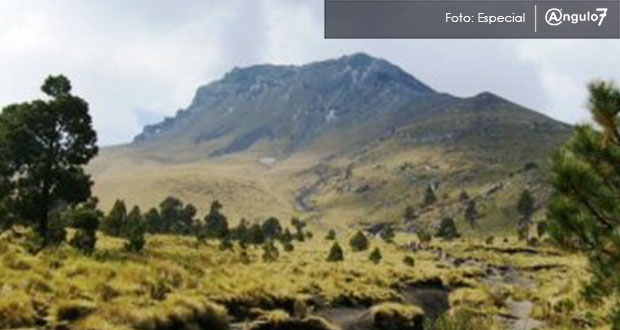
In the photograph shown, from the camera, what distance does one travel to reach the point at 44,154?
164ft

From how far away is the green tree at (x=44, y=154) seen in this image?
49.1 metres

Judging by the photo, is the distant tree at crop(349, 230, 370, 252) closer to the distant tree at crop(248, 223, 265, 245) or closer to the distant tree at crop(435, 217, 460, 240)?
the distant tree at crop(248, 223, 265, 245)

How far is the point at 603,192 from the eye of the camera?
1689cm

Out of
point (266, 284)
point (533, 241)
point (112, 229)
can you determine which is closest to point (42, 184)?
point (266, 284)

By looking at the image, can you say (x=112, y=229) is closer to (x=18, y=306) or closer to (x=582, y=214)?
(x=18, y=306)

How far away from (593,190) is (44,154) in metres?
39.9

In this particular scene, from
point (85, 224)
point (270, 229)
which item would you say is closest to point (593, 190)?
point (85, 224)

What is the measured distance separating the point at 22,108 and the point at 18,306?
1079 inches

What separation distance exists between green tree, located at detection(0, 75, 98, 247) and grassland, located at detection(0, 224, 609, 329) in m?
2.76

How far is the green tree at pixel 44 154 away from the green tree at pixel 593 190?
37.7 metres

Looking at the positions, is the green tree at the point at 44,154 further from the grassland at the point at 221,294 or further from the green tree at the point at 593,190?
the green tree at the point at 593,190

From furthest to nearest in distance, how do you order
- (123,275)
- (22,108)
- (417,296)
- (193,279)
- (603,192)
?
(417,296)
(22,108)
(193,279)
(123,275)
(603,192)

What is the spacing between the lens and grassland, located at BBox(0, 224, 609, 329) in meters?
26.5

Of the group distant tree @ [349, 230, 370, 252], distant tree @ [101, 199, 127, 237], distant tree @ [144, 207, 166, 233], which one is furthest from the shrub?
distant tree @ [349, 230, 370, 252]
